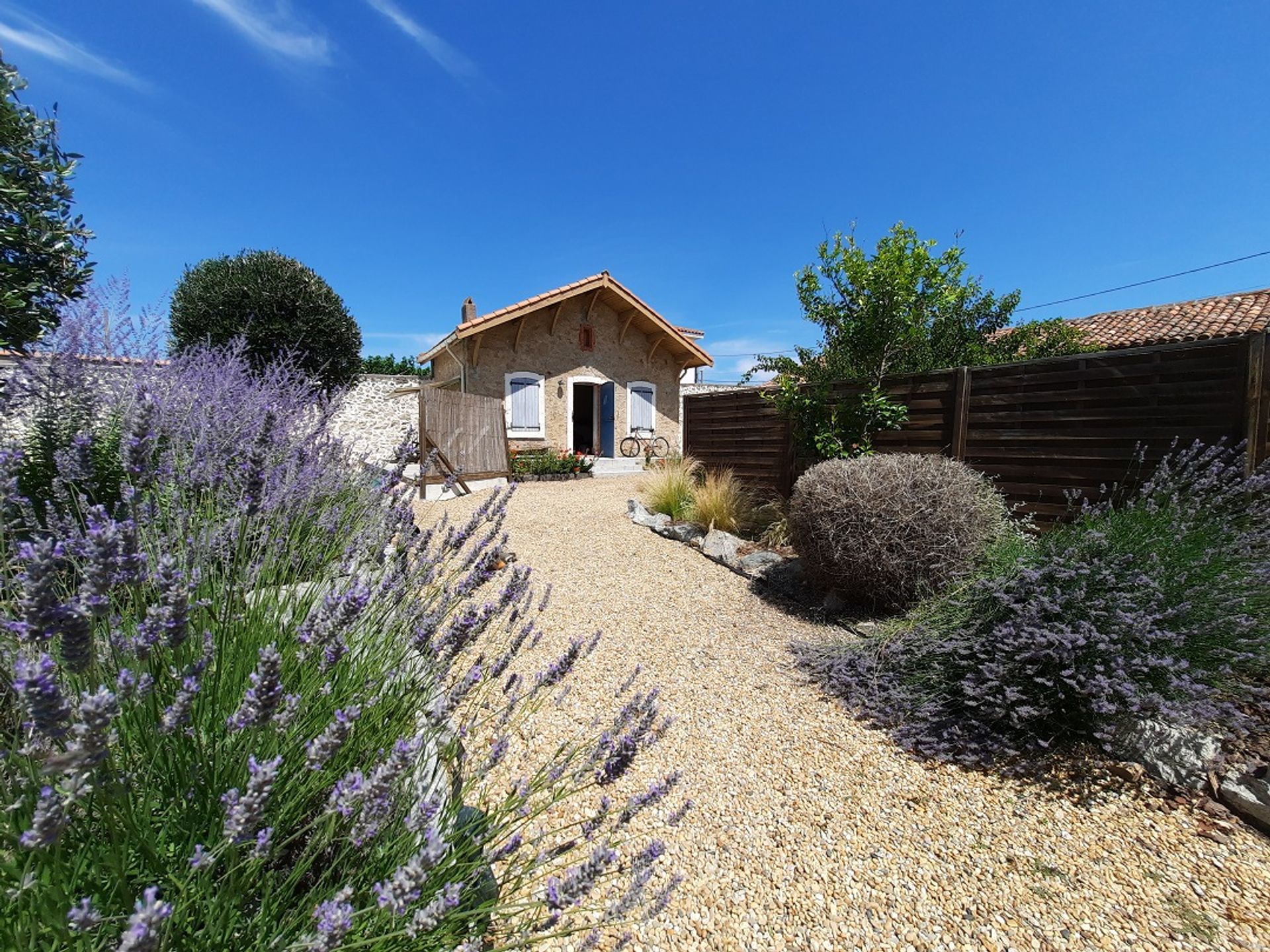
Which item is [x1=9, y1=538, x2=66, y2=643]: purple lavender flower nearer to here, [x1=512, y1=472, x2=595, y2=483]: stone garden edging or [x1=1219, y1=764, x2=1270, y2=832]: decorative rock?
[x1=1219, y1=764, x2=1270, y2=832]: decorative rock

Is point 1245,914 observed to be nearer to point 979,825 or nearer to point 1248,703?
point 979,825

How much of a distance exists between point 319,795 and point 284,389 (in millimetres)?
4462

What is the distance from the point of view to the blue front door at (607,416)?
49.0ft

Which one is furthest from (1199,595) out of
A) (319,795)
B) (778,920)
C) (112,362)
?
(112,362)

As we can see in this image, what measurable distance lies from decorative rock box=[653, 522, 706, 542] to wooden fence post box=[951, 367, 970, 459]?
2739mm

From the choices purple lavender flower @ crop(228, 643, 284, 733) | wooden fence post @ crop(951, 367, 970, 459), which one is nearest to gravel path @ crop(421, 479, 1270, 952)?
purple lavender flower @ crop(228, 643, 284, 733)

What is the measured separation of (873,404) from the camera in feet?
17.8

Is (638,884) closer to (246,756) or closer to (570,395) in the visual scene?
(246,756)

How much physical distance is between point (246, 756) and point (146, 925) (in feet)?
1.55

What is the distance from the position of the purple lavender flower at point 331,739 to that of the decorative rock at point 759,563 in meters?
4.56

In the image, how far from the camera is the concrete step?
45.3 feet

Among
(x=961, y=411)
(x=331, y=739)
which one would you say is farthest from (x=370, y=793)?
(x=961, y=411)

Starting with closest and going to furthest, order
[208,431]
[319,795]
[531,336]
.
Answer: [319,795], [208,431], [531,336]

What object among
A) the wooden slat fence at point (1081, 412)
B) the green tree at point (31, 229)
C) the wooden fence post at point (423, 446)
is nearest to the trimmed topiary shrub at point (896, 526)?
the wooden slat fence at point (1081, 412)
